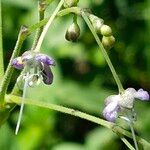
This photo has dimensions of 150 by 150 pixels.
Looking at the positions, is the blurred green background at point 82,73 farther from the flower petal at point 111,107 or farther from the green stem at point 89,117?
the flower petal at point 111,107

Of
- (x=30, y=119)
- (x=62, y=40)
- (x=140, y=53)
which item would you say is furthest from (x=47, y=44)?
(x=140, y=53)

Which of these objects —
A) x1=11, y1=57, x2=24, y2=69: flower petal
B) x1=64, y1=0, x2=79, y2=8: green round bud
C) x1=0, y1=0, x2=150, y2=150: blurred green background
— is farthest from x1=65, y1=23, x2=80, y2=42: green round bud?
x1=0, y1=0, x2=150, y2=150: blurred green background

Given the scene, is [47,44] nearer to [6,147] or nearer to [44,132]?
[44,132]

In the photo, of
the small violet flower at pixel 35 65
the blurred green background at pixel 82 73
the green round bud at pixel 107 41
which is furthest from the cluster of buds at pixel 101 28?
the blurred green background at pixel 82 73

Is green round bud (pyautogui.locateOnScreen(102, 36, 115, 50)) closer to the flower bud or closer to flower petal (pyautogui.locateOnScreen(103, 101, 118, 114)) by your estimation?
the flower bud

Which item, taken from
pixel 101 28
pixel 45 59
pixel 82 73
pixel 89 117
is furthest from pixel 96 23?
pixel 82 73
